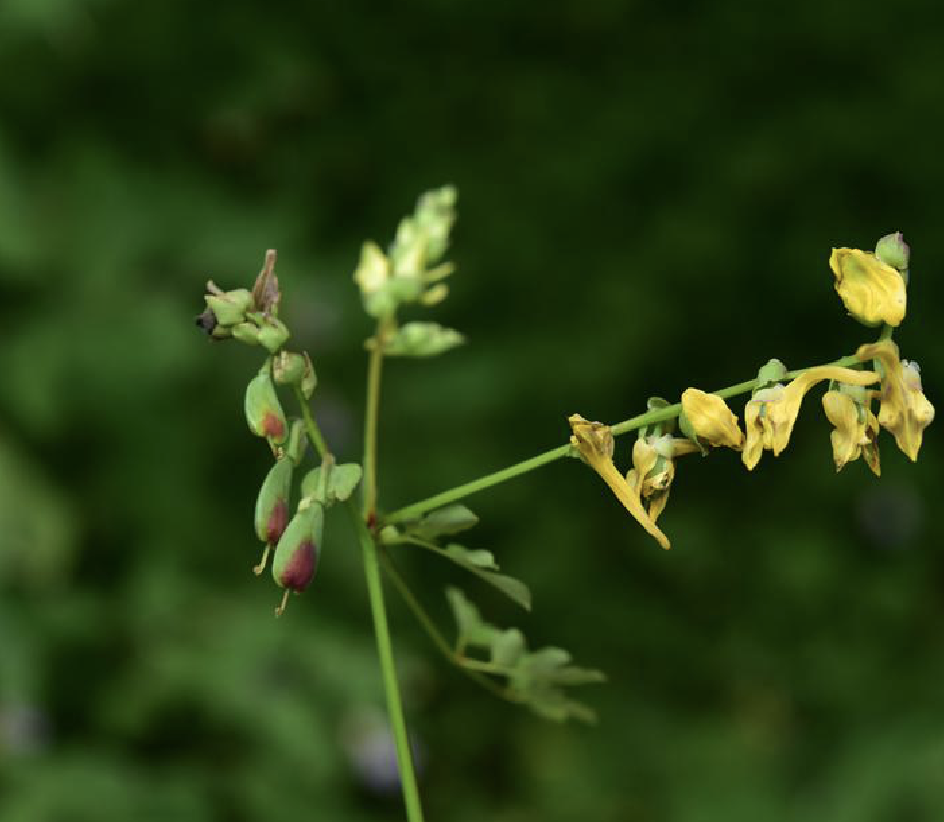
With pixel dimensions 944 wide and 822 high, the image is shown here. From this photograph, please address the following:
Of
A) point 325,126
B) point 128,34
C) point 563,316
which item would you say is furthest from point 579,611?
point 128,34

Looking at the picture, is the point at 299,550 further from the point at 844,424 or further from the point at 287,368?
the point at 844,424

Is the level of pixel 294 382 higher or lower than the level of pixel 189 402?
lower

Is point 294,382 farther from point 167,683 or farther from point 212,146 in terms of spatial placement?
point 212,146

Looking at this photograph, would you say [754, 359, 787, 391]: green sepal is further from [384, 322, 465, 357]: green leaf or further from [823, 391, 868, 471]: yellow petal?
[384, 322, 465, 357]: green leaf

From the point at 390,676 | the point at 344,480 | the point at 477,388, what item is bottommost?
the point at 390,676

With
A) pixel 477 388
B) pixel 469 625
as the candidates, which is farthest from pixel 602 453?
pixel 477 388
